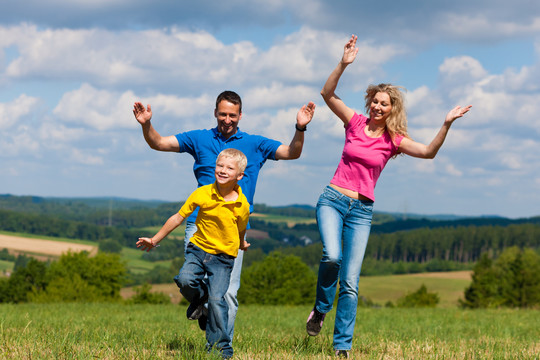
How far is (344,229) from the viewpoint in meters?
6.39

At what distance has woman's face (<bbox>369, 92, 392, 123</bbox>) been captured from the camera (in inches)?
252

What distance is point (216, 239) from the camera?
5.69m

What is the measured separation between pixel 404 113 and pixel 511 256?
96.0 meters

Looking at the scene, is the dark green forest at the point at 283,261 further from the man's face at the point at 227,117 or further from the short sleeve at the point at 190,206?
the short sleeve at the point at 190,206

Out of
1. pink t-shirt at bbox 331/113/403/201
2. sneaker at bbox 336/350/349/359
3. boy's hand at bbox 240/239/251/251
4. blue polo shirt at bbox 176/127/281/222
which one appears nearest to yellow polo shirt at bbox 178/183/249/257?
boy's hand at bbox 240/239/251/251

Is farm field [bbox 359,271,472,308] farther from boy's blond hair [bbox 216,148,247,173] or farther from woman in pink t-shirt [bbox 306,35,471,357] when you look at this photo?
boy's blond hair [bbox 216,148,247,173]

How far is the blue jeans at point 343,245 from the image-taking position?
621 centimetres

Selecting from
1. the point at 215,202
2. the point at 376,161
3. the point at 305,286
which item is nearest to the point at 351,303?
the point at 376,161

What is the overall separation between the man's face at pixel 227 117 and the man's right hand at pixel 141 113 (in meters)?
0.80

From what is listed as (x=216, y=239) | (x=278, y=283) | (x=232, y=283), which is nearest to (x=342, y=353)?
(x=232, y=283)

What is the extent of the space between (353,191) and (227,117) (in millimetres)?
1662

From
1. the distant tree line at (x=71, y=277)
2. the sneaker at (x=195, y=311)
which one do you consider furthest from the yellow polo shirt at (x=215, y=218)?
the distant tree line at (x=71, y=277)

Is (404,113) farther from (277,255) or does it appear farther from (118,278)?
(118,278)

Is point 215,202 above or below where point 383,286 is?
above
